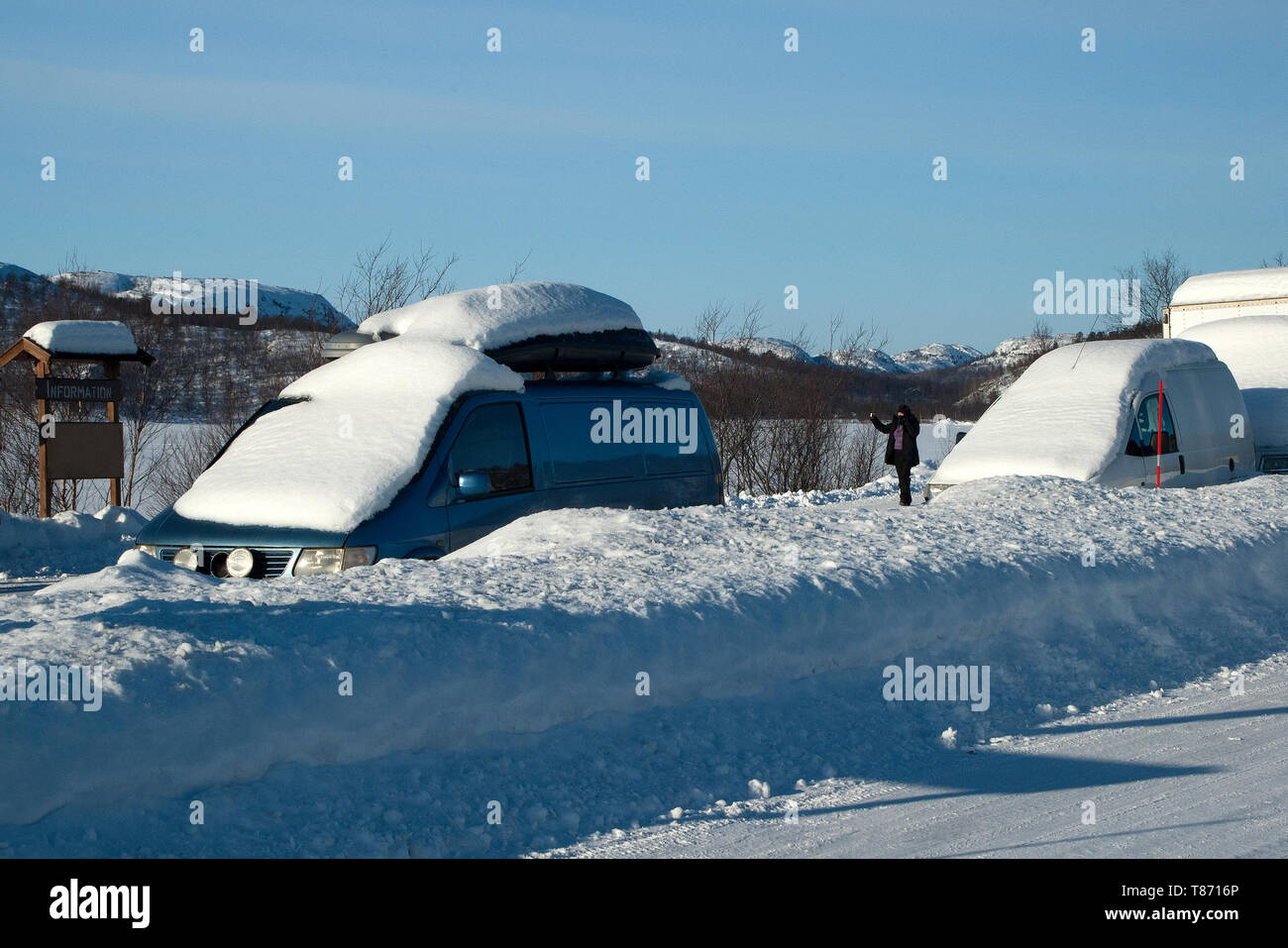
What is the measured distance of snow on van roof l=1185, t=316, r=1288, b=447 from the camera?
652 inches

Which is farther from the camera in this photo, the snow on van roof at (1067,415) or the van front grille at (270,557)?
the snow on van roof at (1067,415)

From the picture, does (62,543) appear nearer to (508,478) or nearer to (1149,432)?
(508,478)

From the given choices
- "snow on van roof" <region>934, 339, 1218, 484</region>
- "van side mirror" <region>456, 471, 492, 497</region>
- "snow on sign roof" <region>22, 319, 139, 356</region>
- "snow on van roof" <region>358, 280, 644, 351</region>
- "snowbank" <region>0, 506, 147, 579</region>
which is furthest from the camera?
"snow on sign roof" <region>22, 319, 139, 356</region>

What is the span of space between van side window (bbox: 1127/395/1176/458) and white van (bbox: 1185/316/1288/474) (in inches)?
117

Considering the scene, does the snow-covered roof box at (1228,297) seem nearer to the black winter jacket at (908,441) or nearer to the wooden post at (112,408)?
the black winter jacket at (908,441)

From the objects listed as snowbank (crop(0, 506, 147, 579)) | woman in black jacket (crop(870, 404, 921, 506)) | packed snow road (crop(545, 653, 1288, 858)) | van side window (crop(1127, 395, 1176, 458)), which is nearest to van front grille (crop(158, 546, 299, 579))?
packed snow road (crop(545, 653, 1288, 858))

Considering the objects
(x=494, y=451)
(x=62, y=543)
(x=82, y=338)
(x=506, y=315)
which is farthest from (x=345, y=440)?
(x=82, y=338)

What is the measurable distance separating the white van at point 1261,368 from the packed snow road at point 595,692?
8182 mm

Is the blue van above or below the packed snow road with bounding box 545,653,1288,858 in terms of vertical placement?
above

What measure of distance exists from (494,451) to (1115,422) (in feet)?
26.5

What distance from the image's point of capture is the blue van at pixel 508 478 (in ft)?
26.2

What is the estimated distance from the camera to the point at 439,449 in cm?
850

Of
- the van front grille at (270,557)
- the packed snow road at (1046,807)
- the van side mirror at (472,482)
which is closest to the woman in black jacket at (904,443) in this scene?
the van side mirror at (472,482)

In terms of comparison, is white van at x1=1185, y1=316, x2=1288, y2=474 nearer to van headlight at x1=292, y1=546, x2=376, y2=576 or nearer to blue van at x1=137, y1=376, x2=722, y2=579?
blue van at x1=137, y1=376, x2=722, y2=579
